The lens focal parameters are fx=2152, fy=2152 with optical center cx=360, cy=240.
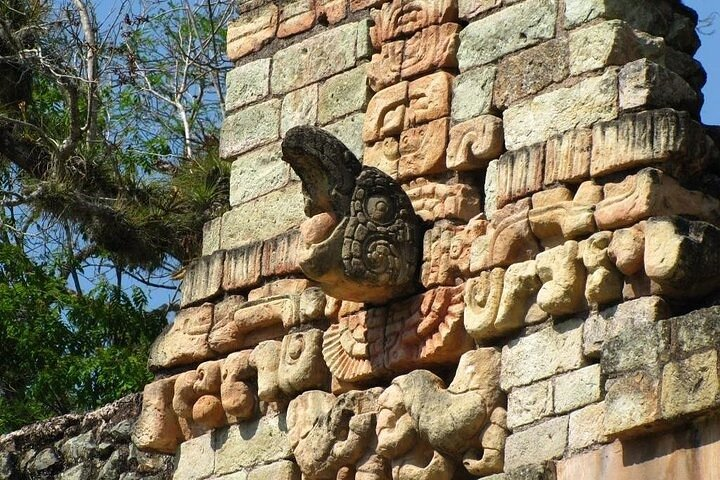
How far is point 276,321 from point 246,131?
898 mm

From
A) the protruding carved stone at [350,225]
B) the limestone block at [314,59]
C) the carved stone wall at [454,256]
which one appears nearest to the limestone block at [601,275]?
the carved stone wall at [454,256]

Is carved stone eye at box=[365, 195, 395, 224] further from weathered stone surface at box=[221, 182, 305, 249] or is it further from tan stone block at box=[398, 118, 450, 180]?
weathered stone surface at box=[221, 182, 305, 249]

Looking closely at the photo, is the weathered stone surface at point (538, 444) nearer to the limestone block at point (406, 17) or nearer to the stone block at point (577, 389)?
the stone block at point (577, 389)

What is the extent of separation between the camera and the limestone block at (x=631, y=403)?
6.34 meters

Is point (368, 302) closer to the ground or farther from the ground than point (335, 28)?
closer to the ground

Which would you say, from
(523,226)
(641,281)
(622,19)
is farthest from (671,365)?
(622,19)

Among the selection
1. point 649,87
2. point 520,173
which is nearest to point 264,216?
point 520,173

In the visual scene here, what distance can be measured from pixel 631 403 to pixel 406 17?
2.06 m

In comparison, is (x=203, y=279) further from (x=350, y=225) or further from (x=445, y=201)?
(x=445, y=201)

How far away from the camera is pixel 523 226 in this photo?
23.1 ft

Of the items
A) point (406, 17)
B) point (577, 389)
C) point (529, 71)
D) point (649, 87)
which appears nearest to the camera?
point (577, 389)

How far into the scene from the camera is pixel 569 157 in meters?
7.00

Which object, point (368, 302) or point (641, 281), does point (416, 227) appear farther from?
point (641, 281)

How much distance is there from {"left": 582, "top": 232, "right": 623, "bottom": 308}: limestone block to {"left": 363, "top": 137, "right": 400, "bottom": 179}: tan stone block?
112cm
